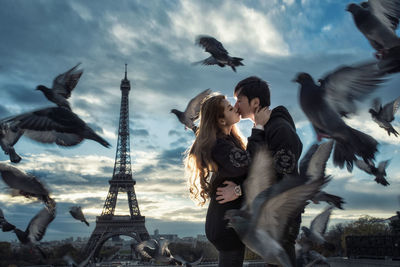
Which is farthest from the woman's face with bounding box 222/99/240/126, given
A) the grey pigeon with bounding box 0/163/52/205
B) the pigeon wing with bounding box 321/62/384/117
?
the grey pigeon with bounding box 0/163/52/205

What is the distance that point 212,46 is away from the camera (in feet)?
23.6

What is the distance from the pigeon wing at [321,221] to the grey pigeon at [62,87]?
218 inches

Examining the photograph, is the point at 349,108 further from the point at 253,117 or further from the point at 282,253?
the point at 282,253

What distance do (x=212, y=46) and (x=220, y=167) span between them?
4609 mm

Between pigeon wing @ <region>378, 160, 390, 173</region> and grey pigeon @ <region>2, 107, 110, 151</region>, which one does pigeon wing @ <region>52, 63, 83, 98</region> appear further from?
pigeon wing @ <region>378, 160, 390, 173</region>

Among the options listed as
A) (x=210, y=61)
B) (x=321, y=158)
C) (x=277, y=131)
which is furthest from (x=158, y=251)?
(x=277, y=131)

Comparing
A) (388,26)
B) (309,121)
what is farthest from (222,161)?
(388,26)

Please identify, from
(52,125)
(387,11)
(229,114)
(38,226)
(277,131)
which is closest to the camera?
(277,131)

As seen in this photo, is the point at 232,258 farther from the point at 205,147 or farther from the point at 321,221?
the point at 321,221

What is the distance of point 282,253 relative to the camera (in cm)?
246

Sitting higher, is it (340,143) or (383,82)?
(383,82)

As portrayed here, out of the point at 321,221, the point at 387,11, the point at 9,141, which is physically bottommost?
the point at 321,221

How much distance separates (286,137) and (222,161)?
1.57ft

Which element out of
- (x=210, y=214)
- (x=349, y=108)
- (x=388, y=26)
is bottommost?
(x=210, y=214)
